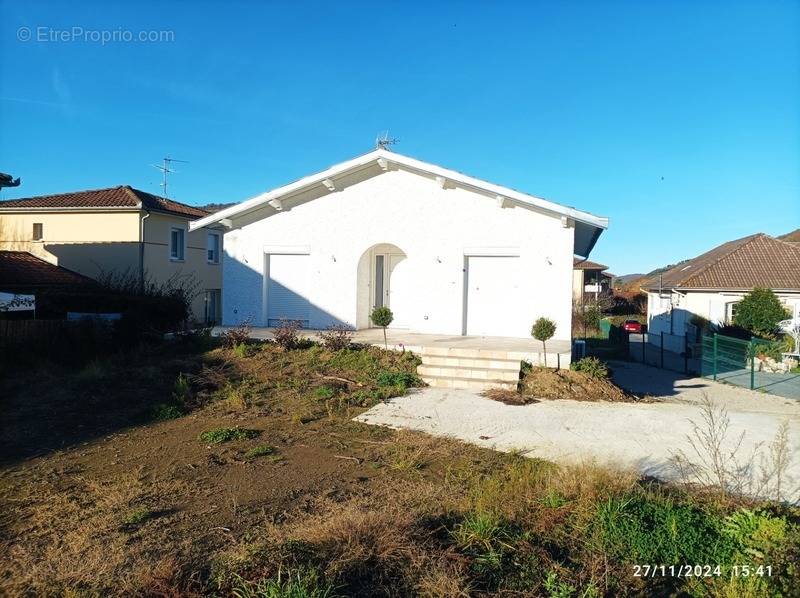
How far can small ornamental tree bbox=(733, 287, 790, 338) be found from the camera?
21219 mm

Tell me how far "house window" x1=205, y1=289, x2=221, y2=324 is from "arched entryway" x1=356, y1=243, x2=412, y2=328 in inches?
542

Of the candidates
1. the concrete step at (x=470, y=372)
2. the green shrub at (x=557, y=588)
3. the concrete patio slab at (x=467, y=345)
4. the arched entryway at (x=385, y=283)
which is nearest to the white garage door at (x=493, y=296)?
the concrete patio slab at (x=467, y=345)

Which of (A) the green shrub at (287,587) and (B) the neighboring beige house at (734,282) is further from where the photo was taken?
(B) the neighboring beige house at (734,282)

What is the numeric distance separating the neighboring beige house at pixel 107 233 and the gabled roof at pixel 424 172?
29.7 feet

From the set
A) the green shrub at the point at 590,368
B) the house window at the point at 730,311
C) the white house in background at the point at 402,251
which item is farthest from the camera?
the house window at the point at 730,311

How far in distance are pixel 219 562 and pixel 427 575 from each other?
1.46 m

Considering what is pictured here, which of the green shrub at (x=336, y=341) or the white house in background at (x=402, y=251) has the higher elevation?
the white house in background at (x=402, y=251)

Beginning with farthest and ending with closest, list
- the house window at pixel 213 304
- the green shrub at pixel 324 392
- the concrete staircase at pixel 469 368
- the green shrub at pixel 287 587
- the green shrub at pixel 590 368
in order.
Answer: the house window at pixel 213 304 < the green shrub at pixel 590 368 < the concrete staircase at pixel 469 368 < the green shrub at pixel 324 392 < the green shrub at pixel 287 587

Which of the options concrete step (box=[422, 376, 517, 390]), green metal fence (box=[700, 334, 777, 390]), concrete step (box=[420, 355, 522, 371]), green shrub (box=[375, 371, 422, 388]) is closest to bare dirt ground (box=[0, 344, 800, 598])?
green shrub (box=[375, 371, 422, 388])

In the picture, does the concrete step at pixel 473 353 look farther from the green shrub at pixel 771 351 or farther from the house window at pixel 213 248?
the house window at pixel 213 248

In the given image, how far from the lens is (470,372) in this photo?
1111 centimetres

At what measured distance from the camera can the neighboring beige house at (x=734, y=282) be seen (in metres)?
24.3

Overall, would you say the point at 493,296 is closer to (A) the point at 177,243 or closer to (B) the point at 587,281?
(A) the point at 177,243

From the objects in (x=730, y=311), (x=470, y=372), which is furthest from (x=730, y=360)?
(x=470, y=372)
